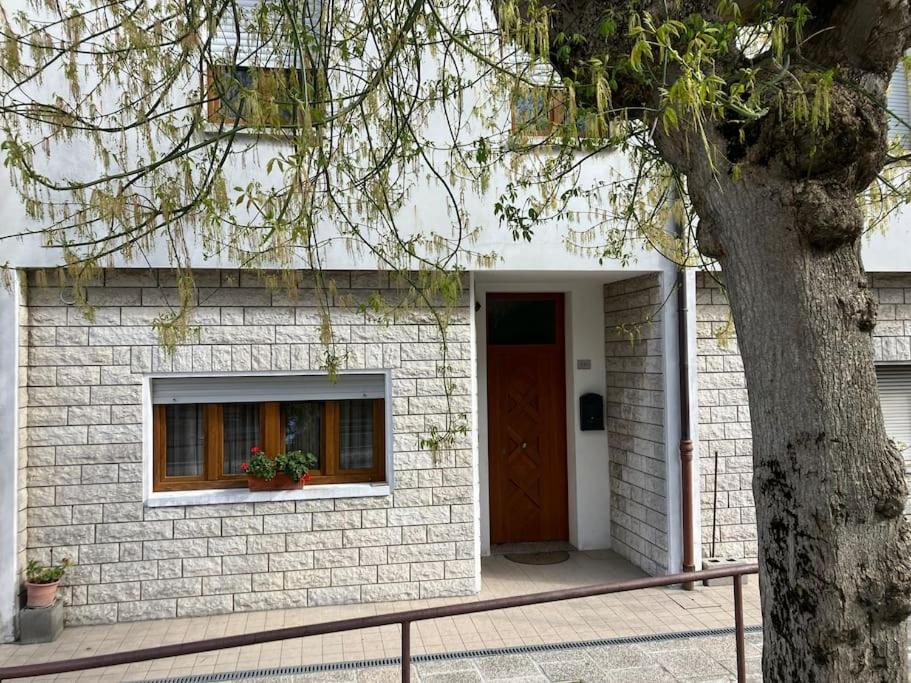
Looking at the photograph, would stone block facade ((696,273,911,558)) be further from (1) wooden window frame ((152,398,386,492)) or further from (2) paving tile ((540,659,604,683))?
(1) wooden window frame ((152,398,386,492))

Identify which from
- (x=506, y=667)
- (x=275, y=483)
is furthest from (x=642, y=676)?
(x=275, y=483)

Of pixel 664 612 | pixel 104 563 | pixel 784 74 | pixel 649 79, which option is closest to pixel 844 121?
pixel 784 74

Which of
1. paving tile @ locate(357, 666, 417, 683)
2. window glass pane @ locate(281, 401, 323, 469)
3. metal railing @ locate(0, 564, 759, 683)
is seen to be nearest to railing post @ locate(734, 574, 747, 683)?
metal railing @ locate(0, 564, 759, 683)

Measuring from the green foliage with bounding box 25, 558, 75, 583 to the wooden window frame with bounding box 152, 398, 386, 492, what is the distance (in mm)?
876

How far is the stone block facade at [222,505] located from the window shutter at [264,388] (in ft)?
0.51

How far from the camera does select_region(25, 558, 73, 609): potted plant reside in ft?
18.2

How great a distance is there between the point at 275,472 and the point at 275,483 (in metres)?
0.09

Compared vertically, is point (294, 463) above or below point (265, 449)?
below

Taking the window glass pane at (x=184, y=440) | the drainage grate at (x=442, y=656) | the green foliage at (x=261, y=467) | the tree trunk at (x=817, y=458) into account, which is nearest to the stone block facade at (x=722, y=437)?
the drainage grate at (x=442, y=656)

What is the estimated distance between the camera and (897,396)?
758cm

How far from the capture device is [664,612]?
19.8ft

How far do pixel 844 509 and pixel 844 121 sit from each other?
52.2 inches

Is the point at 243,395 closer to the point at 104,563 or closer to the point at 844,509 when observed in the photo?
the point at 104,563

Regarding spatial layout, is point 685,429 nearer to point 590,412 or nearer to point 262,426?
point 590,412
